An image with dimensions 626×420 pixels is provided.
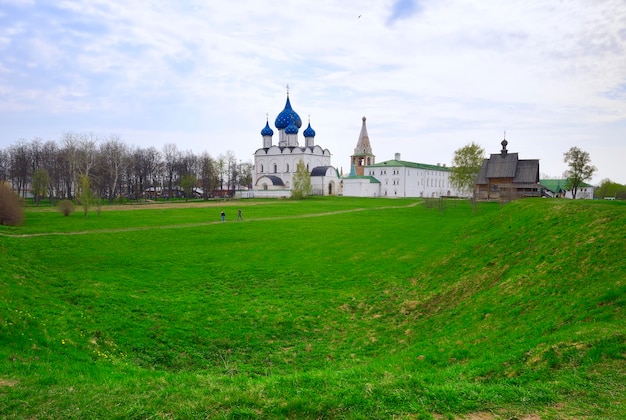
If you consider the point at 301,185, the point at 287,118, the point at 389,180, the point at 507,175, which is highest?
the point at 287,118

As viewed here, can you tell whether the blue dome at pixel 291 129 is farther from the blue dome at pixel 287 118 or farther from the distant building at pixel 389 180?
Result: the distant building at pixel 389 180

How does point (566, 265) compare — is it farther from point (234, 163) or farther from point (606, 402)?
point (234, 163)

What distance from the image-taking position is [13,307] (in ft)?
33.3

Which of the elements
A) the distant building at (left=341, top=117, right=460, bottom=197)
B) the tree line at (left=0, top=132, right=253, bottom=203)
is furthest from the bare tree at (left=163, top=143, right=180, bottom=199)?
the distant building at (left=341, top=117, right=460, bottom=197)

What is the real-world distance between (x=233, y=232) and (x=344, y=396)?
78.1 ft

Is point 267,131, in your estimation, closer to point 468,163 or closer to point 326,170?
point 326,170

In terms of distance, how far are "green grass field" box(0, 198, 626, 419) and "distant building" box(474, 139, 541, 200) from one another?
28592 millimetres

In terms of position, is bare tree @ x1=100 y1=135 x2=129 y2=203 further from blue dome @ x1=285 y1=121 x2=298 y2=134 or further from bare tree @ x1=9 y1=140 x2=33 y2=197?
blue dome @ x1=285 y1=121 x2=298 y2=134

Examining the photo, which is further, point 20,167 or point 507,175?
point 20,167

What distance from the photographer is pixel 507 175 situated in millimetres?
49281

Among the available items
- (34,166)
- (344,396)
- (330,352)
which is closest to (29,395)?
(344,396)

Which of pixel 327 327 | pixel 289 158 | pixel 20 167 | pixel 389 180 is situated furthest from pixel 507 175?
pixel 20 167

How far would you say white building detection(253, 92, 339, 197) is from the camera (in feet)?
315

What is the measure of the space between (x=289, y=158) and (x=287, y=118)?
10079 millimetres
